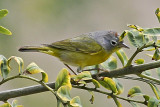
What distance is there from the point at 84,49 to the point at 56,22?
247cm

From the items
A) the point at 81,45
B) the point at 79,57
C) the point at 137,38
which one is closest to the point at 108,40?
the point at 81,45

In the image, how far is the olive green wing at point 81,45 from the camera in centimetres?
327

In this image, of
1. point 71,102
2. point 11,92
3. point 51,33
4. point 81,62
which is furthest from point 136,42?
point 51,33

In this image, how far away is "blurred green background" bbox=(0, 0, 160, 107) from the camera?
505cm

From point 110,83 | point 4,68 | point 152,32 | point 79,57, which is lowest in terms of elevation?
point 79,57

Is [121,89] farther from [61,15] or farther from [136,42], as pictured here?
[61,15]

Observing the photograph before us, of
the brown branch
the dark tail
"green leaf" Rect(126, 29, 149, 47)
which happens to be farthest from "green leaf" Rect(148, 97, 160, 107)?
the dark tail

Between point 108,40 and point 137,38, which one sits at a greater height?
point 137,38

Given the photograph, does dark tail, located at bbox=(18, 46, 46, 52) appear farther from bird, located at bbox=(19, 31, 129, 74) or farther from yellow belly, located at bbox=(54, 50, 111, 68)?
yellow belly, located at bbox=(54, 50, 111, 68)

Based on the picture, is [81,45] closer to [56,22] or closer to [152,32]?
[152,32]

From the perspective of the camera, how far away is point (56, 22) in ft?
18.7

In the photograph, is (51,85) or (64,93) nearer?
(64,93)

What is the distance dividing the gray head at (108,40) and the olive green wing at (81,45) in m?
0.06

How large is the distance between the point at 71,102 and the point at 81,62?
5.11 feet
